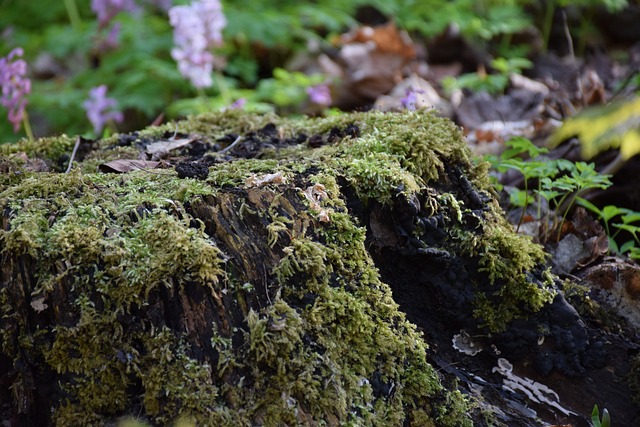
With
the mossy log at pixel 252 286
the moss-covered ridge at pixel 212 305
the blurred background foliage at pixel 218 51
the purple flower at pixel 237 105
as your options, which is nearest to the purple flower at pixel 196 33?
the blurred background foliage at pixel 218 51

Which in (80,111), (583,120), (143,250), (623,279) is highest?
(583,120)

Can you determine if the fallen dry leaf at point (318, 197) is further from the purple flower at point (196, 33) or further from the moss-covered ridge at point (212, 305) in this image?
the purple flower at point (196, 33)

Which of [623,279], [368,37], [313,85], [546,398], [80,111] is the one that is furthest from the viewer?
[368,37]

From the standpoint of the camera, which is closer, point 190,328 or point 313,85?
point 190,328

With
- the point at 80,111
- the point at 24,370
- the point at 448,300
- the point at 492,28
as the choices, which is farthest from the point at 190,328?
the point at 492,28

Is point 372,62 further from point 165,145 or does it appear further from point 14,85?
point 165,145

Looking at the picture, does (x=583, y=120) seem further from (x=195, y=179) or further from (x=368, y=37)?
(x=368, y=37)

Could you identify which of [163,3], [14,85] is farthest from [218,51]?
[14,85]
